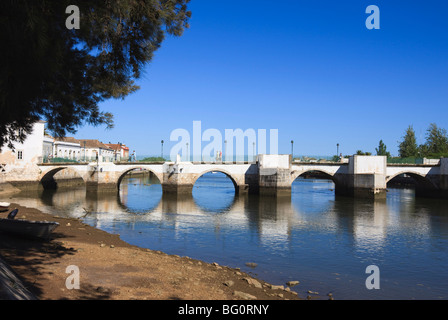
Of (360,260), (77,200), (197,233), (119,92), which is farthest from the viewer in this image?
(77,200)

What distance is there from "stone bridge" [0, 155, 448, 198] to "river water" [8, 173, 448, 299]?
563 cm

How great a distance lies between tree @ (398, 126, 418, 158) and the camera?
253ft

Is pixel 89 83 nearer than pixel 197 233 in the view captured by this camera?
Yes

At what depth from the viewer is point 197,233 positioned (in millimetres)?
22188

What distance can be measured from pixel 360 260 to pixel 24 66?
16.1 m

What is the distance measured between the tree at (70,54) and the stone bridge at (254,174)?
3395 centimetres

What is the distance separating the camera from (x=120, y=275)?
10711 mm

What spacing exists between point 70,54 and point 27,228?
8.15 meters

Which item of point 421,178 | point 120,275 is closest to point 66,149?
point 421,178

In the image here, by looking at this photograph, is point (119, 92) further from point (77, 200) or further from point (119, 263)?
point (77, 200)

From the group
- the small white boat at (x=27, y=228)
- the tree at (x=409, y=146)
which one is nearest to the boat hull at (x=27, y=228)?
the small white boat at (x=27, y=228)

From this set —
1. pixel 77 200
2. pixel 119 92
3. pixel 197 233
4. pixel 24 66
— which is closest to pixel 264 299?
pixel 119 92

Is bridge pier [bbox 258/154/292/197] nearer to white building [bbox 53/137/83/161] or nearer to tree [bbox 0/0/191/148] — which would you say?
tree [bbox 0/0/191/148]
